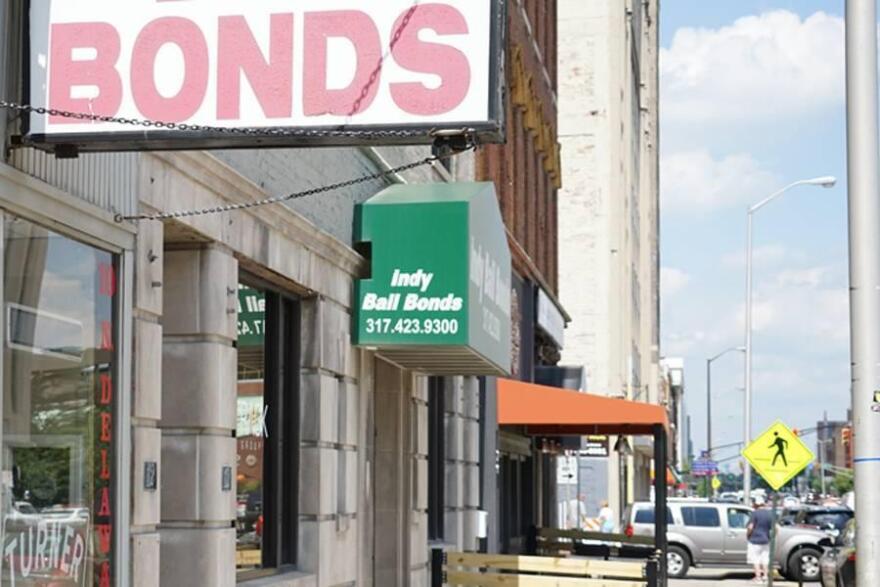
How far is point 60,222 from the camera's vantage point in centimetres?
760

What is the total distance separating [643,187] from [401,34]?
77.8m

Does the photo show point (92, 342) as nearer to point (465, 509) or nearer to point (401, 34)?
point (401, 34)

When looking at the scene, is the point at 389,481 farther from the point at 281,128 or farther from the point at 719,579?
the point at 719,579

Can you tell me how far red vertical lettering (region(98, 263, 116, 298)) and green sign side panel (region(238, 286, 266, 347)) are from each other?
322 cm

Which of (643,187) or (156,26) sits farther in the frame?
(643,187)

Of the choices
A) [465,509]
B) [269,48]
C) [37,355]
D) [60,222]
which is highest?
[269,48]

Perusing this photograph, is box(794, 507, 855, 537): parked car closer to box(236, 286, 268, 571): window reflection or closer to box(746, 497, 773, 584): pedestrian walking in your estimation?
box(746, 497, 773, 584): pedestrian walking

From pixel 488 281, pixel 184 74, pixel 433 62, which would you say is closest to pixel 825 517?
pixel 488 281

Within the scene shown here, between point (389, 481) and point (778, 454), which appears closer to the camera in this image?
point (389, 481)

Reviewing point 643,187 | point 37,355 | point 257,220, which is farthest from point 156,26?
point 643,187

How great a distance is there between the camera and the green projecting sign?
44.4ft

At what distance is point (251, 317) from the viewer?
11.9 meters

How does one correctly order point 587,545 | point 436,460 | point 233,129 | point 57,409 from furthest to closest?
point 587,545
point 436,460
point 57,409
point 233,129

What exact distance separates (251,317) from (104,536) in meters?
3.89
